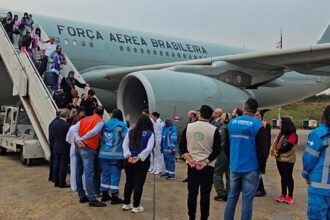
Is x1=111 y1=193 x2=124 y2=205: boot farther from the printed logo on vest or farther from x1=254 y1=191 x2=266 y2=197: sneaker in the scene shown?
x1=254 y1=191 x2=266 y2=197: sneaker

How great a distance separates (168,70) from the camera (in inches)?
450

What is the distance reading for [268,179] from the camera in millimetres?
8805

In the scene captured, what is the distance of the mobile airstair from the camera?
30.6 feet

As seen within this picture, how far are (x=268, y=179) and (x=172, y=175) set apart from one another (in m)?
1.98

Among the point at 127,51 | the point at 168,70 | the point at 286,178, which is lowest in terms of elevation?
the point at 286,178

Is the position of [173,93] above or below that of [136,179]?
above

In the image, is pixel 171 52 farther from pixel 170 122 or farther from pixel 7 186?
pixel 7 186

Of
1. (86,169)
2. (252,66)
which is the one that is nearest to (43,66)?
(86,169)

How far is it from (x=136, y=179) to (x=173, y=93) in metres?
4.52

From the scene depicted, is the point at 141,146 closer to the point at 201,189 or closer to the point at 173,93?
the point at 201,189

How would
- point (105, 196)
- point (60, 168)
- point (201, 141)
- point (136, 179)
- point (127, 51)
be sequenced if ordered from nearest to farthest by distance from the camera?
point (201, 141)
point (136, 179)
point (105, 196)
point (60, 168)
point (127, 51)

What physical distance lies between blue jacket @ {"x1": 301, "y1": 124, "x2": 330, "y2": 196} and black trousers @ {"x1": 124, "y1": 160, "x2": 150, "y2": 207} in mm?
2624

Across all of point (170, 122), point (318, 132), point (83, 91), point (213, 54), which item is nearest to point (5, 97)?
point (83, 91)

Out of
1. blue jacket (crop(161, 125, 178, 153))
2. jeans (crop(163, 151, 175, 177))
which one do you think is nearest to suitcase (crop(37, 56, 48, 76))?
blue jacket (crop(161, 125, 178, 153))
